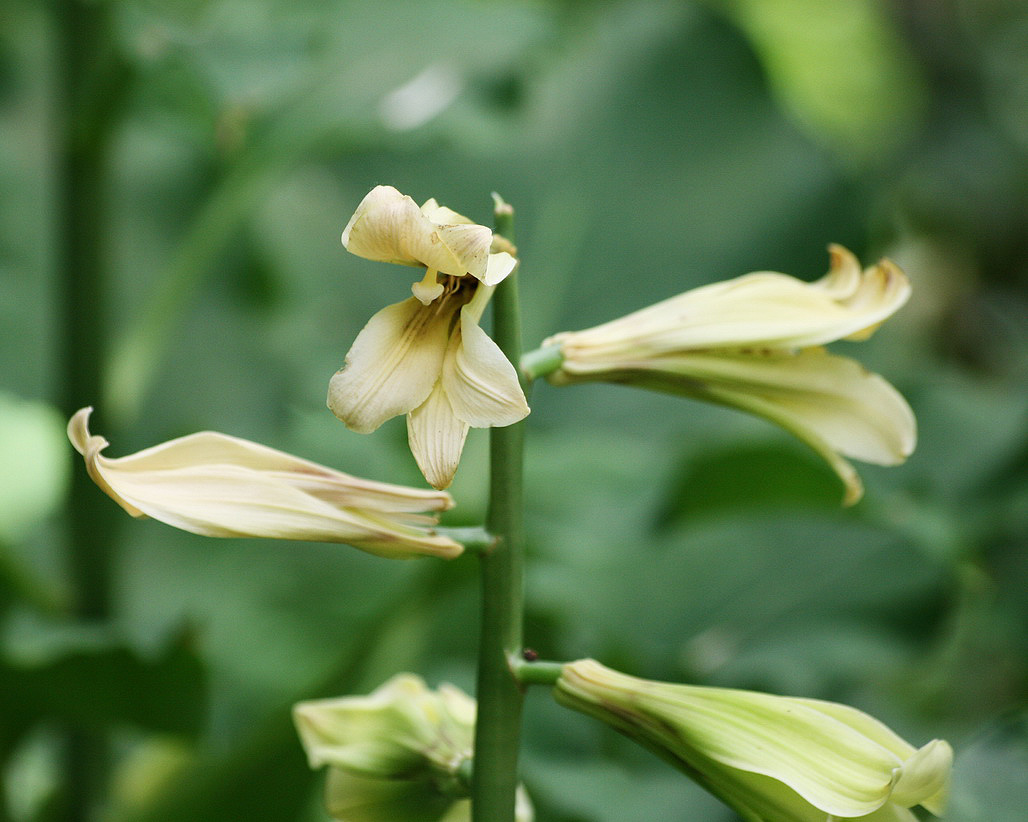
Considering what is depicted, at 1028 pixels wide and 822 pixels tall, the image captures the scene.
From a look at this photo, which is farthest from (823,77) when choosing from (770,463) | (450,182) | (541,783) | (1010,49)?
(541,783)

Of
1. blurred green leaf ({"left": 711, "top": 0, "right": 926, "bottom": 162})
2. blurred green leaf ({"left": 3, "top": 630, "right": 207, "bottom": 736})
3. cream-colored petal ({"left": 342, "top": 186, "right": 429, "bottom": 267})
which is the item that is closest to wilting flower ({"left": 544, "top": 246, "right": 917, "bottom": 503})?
cream-colored petal ({"left": 342, "top": 186, "right": 429, "bottom": 267})

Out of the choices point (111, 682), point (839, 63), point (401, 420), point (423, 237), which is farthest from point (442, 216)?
point (839, 63)

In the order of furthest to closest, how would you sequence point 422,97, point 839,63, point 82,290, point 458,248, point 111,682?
1. point 839,63
2. point 422,97
3. point 82,290
4. point 111,682
5. point 458,248

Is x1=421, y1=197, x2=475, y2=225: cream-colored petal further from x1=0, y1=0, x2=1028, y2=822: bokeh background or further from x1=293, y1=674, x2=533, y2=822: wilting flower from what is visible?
x1=0, y1=0, x2=1028, y2=822: bokeh background

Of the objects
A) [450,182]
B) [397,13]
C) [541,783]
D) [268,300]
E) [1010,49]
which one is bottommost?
[541,783]

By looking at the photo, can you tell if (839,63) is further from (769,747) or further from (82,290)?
(769,747)

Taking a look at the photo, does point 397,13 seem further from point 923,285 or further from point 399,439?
point 923,285

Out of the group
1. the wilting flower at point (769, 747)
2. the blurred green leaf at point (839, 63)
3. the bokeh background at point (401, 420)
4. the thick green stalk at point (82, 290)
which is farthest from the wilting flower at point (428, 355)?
the blurred green leaf at point (839, 63)
